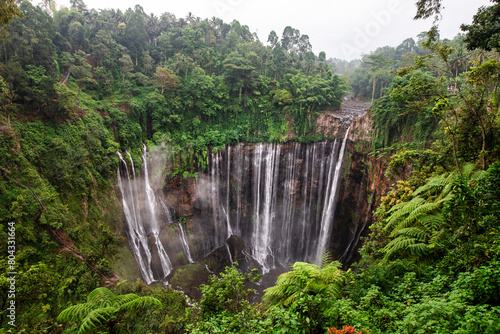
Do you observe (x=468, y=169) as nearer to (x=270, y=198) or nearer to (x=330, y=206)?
(x=330, y=206)

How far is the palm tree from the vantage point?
385cm

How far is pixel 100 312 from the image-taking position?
4008 mm

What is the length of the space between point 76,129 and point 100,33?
12669 mm

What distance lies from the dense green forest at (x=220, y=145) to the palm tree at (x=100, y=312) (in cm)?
4

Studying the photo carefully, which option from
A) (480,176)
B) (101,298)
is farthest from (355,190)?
(101,298)

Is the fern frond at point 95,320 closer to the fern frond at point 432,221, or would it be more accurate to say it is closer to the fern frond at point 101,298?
the fern frond at point 101,298

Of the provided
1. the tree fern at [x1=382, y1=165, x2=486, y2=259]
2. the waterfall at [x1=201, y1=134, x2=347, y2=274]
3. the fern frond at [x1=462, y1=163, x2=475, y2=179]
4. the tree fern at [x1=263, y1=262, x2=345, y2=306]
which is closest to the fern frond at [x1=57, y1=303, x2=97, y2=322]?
the tree fern at [x1=263, y1=262, x2=345, y2=306]

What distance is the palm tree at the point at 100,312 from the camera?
385 cm

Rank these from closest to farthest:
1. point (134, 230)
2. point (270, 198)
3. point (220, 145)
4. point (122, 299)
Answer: point (122, 299), point (134, 230), point (220, 145), point (270, 198)

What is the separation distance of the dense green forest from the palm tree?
4 cm

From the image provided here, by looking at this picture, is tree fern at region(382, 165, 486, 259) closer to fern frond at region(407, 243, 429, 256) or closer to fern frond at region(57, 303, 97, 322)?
fern frond at region(407, 243, 429, 256)

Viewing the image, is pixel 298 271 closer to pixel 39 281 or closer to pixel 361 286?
pixel 361 286

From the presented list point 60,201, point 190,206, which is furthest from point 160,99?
point 60,201

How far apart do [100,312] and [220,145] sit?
616 inches
